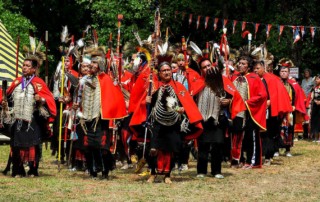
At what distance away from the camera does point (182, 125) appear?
38.4ft

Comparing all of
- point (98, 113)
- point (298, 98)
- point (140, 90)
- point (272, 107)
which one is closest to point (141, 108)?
point (140, 90)

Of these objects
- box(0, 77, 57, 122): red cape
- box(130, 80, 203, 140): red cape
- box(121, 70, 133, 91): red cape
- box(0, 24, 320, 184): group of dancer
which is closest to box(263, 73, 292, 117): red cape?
box(0, 24, 320, 184): group of dancer

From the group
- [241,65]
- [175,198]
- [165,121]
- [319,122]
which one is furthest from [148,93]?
[319,122]

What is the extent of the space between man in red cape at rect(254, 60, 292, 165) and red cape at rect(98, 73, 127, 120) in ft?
11.4

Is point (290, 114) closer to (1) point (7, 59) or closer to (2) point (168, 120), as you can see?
(2) point (168, 120)

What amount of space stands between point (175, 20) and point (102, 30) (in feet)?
11.9

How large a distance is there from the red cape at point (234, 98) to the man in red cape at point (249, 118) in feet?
3.37

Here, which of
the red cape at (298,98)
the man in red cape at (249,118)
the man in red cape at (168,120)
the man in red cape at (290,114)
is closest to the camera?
the man in red cape at (168,120)

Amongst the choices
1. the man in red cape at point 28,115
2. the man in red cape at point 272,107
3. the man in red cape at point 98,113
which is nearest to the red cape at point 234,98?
the man in red cape at point 98,113

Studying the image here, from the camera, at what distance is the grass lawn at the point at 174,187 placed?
10.0m

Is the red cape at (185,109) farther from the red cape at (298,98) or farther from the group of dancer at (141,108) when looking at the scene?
the red cape at (298,98)

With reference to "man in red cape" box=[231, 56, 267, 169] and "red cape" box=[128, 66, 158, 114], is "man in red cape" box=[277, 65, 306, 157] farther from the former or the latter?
"red cape" box=[128, 66, 158, 114]

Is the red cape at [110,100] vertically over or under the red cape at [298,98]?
under

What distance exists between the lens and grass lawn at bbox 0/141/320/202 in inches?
395
